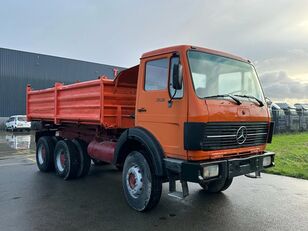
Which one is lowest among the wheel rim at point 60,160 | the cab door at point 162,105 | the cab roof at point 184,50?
the wheel rim at point 60,160

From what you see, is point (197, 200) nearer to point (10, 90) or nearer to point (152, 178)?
point (152, 178)

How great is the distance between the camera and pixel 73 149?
7.92m

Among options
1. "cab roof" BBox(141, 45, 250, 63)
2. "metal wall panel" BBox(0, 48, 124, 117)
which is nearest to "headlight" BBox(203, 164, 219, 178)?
"cab roof" BBox(141, 45, 250, 63)

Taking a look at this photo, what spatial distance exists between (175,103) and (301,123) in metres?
22.5

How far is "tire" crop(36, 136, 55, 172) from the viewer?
8.84 m

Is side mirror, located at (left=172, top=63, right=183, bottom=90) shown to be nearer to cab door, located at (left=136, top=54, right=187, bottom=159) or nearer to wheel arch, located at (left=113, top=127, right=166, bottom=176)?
cab door, located at (left=136, top=54, right=187, bottom=159)

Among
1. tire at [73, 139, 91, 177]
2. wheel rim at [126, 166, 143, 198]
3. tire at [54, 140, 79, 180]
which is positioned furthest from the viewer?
tire at [73, 139, 91, 177]

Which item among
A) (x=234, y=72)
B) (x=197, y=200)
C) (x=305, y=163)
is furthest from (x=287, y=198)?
(x=305, y=163)

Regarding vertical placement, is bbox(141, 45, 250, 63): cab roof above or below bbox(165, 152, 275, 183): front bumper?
above

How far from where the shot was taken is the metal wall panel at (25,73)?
33188 mm

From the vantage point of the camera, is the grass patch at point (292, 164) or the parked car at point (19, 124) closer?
the grass patch at point (292, 164)

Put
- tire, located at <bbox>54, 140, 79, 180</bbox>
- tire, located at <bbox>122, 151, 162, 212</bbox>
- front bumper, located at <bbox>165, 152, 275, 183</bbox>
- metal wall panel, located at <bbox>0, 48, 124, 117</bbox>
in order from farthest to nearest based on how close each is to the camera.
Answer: metal wall panel, located at <bbox>0, 48, 124, 117</bbox> < tire, located at <bbox>54, 140, 79, 180</bbox> < tire, located at <bbox>122, 151, 162, 212</bbox> < front bumper, located at <bbox>165, 152, 275, 183</bbox>

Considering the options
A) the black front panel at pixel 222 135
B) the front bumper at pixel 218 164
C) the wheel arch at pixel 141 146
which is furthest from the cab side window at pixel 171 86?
the front bumper at pixel 218 164

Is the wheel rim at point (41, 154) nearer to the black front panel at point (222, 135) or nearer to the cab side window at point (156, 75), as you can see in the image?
the cab side window at point (156, 75)
